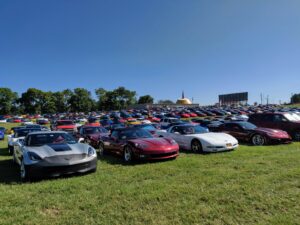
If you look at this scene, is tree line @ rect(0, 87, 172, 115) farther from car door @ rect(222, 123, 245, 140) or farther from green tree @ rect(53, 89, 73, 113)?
car door @ rect(222, 123, 245, 140)

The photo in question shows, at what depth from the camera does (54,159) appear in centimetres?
641

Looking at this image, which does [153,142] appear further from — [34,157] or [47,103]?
[47,103]

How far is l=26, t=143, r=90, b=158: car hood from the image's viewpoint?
6.57 m

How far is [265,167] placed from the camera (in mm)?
6992

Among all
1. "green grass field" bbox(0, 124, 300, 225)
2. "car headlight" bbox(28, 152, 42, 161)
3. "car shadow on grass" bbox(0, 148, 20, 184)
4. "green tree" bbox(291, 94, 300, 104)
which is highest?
"green tree" bbox(291, 94, 300, 104)

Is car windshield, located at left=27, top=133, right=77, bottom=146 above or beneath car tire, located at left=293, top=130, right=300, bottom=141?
above

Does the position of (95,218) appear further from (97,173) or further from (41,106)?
(41,106)

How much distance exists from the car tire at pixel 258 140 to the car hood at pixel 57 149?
8976 mm

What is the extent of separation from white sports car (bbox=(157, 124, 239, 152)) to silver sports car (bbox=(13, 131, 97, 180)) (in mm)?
4903

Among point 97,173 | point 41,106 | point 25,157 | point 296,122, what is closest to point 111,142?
point 97,173

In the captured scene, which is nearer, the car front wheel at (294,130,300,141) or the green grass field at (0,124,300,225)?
the green grass field at (0,124,300,225)

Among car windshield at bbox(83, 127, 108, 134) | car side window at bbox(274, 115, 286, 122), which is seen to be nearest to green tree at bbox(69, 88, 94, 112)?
car windshield at bbox(83, 127, 108, 134)

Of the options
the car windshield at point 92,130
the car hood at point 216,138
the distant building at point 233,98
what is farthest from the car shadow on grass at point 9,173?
the distant building at point 233,98

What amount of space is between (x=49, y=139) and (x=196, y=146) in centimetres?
592
